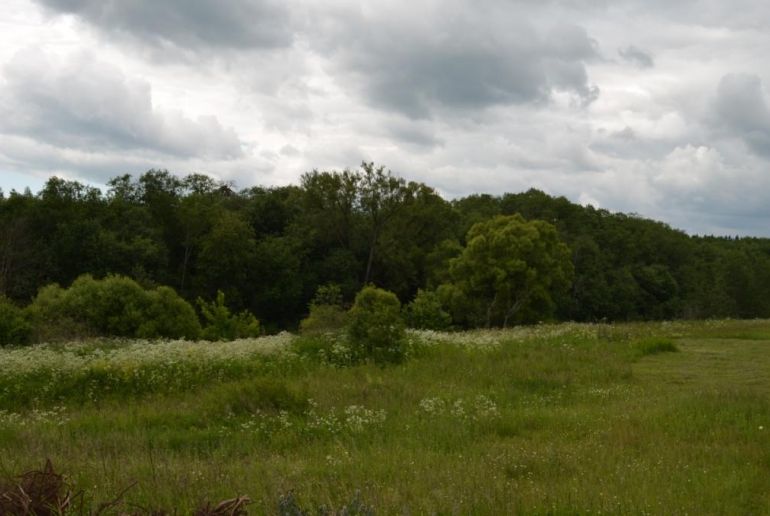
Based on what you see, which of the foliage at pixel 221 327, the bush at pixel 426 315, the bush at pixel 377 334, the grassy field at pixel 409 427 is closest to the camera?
the grassy field at pixel 409 427

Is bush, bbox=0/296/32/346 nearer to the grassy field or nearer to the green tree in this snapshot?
the grassy field

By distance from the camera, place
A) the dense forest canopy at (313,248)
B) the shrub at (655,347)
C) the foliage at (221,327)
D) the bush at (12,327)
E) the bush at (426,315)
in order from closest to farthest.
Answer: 1. the shrub at (655,347)
2. the bush at (12,327)
3. the foliage at (221,327)
4. the bush at (426,315)
5. the dense forest canopy at (313,248)

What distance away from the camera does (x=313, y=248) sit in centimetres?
7219

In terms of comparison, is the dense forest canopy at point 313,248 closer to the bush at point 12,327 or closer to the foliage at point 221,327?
the foliage at point 221,327

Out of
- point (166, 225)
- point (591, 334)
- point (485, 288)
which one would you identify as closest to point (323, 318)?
point (591, 334)

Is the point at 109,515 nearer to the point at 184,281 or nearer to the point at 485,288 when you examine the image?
the point at 485,288

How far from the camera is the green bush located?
29.0 m

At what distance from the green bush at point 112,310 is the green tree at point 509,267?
2556cm

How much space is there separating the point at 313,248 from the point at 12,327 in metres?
48.7

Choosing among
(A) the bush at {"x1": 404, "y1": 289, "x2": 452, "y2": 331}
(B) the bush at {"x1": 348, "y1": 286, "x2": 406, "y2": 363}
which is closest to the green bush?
(B) the bush at {"x1": 348, "y1": 286, "x2": 406, "y2": 363}

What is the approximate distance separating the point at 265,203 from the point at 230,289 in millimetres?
13360

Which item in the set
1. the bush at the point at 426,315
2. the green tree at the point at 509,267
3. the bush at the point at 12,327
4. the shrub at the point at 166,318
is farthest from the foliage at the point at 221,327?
the green tree at the point at 509,267

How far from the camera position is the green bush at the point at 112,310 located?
29.0 meters

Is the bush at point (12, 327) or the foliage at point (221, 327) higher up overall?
the bush at point (12, 327)
